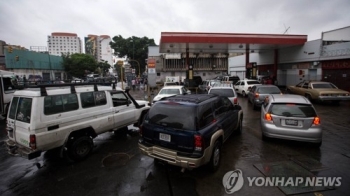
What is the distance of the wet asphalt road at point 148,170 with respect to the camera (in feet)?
12.9

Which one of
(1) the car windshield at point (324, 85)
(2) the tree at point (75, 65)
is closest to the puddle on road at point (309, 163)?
(1) the car windshield at point (324, 85)

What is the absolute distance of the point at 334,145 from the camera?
19.8 feet

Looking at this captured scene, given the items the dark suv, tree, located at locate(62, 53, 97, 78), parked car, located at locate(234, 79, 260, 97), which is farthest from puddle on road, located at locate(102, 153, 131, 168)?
tree, located at locate(62, 53, 97, 78)

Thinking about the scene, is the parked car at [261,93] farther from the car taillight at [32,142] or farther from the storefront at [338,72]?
the car taillight at [32,142]

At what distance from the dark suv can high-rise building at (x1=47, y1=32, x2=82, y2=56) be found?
142 m

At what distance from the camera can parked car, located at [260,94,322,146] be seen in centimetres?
545

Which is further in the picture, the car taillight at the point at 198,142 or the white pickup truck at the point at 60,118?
the white pickup truck at the point at 60,118

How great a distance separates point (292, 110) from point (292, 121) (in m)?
0.37

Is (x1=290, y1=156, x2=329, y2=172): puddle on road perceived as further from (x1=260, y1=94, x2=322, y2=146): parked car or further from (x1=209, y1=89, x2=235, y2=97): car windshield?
(x1=209, y1=89, x2=235, y2=97): car windshield

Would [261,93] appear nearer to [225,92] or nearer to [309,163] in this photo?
[225,92]

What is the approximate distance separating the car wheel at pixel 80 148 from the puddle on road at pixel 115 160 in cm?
60

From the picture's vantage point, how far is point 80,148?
215 inches

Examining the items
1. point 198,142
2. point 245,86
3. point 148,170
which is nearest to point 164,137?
point 198,142

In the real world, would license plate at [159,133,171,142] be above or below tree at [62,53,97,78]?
below
